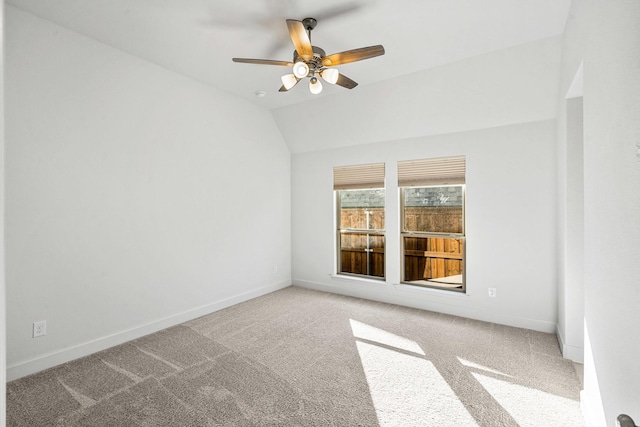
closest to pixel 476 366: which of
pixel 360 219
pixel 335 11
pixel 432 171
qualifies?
pixel 432 171

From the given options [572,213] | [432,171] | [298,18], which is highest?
[298,18]

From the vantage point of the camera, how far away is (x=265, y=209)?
193 inches

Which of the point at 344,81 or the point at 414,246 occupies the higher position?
the point at 344,81

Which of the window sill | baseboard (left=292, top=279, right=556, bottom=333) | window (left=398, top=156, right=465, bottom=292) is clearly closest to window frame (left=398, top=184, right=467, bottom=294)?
window (left=398, top=156, right=465, bottom=292)

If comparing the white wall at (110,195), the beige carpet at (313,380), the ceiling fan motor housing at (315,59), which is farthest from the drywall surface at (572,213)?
the white wall at (110,195)

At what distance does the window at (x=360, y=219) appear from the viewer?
476 cm

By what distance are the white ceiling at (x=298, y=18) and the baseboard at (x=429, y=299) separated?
2804 millimetres

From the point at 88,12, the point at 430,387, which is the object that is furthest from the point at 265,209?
the point at 430,387

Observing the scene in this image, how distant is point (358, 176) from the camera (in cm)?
482

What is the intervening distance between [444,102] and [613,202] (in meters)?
2.61

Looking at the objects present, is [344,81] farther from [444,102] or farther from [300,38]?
[444,102]

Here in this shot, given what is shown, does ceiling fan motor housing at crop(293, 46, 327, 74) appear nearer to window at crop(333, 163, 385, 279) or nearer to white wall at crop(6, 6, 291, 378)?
white wall at crop(6, 6, 291, 378)

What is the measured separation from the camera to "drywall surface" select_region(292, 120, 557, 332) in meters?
3.43

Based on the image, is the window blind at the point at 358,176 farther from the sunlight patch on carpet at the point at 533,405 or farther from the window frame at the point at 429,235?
the sunlight patch on carpet at the point at 533,405
